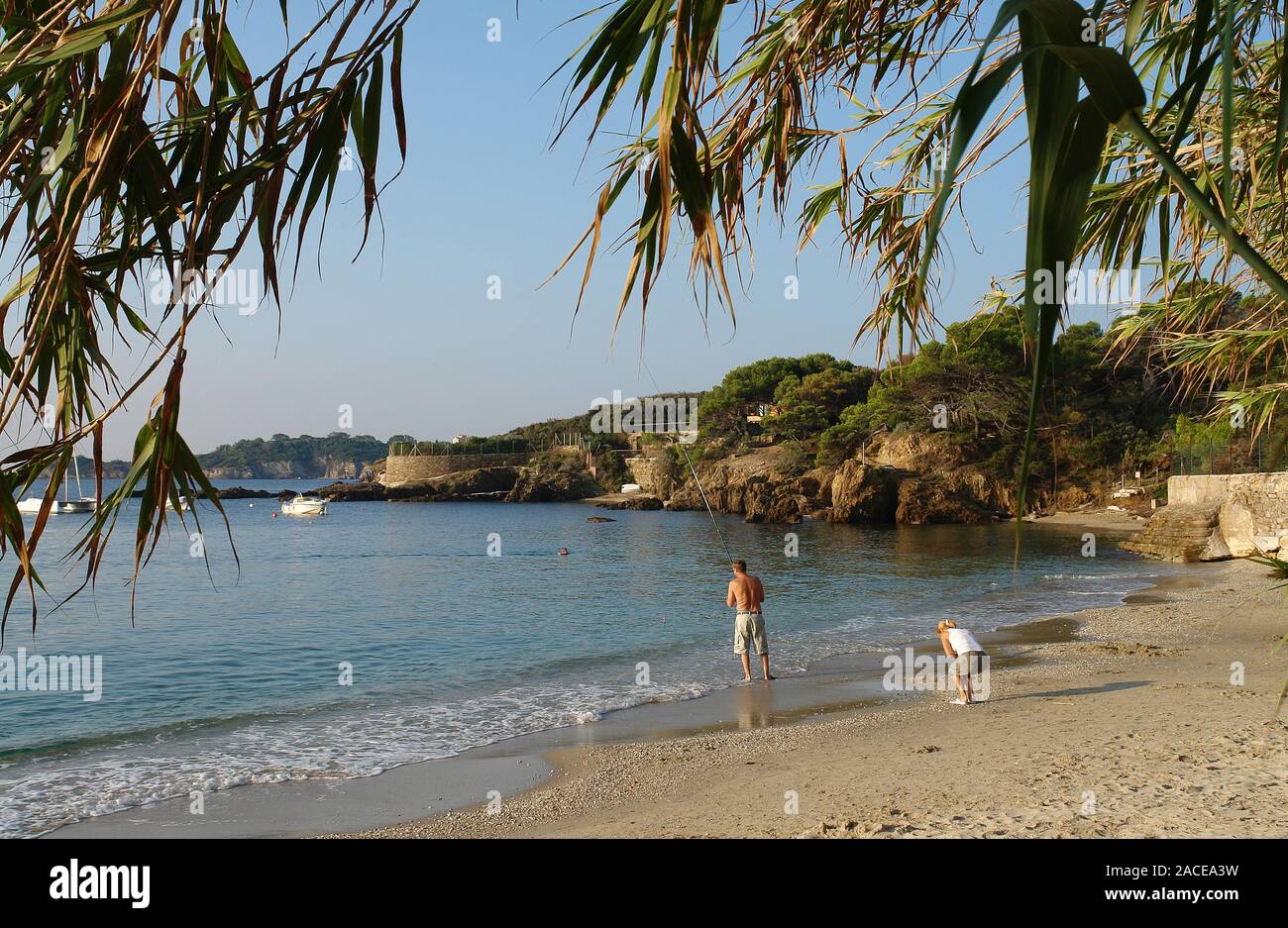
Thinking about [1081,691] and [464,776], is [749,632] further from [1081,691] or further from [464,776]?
[464,776]

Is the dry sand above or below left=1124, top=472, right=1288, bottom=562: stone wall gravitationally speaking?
below

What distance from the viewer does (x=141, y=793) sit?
8.83 metres

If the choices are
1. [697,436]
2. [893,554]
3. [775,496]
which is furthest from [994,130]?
[697,436]

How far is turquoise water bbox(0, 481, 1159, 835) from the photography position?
10.4m

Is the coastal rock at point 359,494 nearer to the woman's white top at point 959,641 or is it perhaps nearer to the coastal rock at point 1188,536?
the coastal rock at point 1188,536

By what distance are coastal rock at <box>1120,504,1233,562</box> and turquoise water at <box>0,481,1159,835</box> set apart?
3.04ft

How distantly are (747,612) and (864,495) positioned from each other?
41.1 meters

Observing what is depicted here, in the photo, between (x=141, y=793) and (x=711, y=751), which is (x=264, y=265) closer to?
(x=711, y=751)

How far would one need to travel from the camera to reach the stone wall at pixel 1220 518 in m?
21.9

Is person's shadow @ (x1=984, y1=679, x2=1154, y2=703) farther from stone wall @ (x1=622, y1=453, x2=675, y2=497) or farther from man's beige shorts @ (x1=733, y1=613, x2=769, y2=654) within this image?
stone wall @ (x1=622, y1=453, x2=675, y2=497)

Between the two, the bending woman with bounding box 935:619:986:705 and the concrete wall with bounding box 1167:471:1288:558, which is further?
the concrete wall with bounding box 1167:471:1288:558

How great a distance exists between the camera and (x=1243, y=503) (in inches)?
935

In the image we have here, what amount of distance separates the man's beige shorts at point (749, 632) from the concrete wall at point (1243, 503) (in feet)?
44.3

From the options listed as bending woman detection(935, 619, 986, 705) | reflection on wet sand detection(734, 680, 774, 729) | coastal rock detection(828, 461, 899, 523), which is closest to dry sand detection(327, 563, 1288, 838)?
bending woman detection(935, 619, 986, 705)
